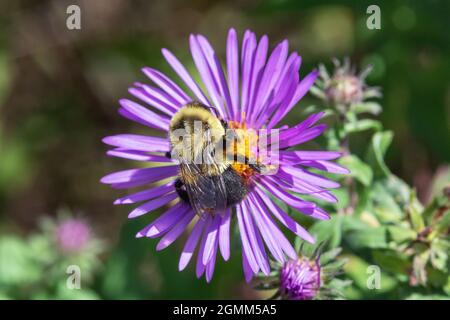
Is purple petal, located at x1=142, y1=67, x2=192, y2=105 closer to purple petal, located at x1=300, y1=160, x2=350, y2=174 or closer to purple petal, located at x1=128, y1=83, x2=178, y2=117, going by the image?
purple petal, located at x1=128, y1=83, x2=178, y2=117

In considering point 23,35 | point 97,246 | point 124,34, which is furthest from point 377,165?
point 23,35

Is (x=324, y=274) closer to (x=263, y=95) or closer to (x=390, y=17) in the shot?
(x=263, y=95)

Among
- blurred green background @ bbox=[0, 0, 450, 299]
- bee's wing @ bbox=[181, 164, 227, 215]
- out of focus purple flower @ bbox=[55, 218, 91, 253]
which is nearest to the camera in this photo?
bee's wing @ bbox=[181, 164, 227, 215]

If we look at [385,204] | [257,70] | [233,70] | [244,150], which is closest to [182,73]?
[233,70]

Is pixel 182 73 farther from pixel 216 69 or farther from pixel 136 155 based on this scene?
pixel 136 155

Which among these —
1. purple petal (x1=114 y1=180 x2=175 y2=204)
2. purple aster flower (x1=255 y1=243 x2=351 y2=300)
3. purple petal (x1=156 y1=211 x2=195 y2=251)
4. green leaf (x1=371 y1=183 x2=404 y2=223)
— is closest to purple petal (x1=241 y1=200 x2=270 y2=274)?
purple aster flower (x1=255 y1=243 x2=351 y2=300)
